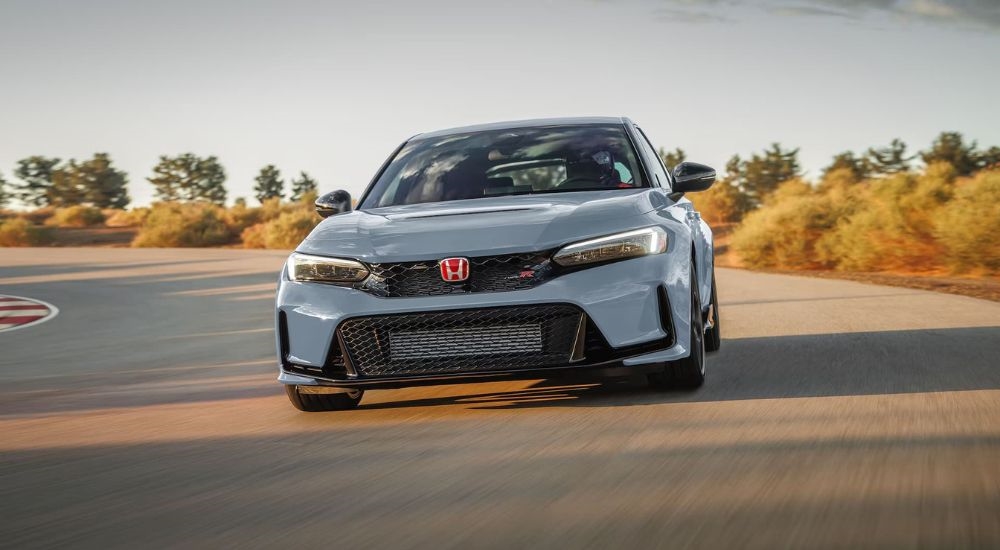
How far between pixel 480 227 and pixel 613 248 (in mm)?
675

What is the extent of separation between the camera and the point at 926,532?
3.67m

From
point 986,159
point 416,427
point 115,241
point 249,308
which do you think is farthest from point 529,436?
point 986,159

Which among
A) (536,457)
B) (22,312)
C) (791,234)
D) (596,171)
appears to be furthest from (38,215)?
(536,457)

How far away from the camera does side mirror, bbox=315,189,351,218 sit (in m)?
7.63

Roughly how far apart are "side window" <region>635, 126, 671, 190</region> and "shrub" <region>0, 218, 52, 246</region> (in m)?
53.3

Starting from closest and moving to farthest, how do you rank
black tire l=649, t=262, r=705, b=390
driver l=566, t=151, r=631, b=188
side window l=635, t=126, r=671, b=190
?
1. black tire l=649, t=262, r=705, b=390
2. driver l=566, t=151, r=631, b=188
3. side window l=635, t=126, r=671, b=190

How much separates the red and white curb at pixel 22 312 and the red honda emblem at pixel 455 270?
10030 millimetres

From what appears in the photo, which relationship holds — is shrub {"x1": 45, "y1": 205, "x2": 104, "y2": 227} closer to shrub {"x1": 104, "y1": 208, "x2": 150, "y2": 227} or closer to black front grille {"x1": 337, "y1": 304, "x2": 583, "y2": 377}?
shrub {"x1": 104, "y1": 208, "x2": 150, "y2": 227}

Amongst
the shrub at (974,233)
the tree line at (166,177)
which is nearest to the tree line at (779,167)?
the tree line at (166,177)

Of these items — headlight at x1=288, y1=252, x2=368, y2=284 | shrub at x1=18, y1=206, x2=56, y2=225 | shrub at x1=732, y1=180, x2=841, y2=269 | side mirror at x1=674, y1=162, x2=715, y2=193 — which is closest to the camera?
headlight at x1=288, y1=252, x2=368, y2=284

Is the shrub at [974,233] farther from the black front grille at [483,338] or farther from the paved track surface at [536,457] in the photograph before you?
the black front grille at [483,338]

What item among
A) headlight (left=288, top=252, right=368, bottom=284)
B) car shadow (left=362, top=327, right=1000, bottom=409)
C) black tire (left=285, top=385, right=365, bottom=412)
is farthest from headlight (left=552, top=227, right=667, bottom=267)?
black tire (left=285, top=385, right=365, bottom=412)

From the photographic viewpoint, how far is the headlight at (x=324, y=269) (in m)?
6.23

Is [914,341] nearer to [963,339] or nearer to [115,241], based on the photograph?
[963,339]
